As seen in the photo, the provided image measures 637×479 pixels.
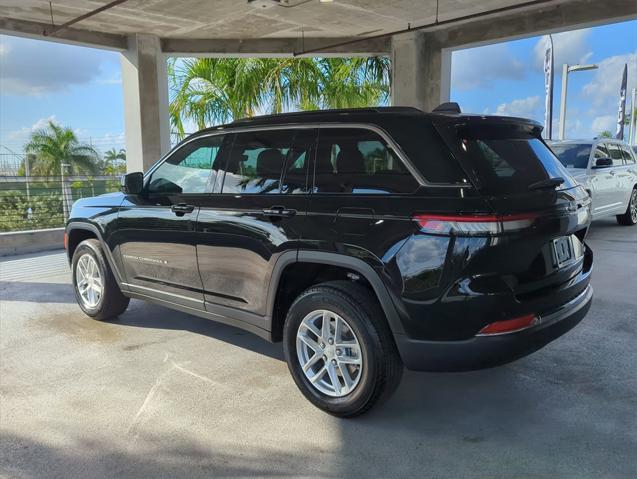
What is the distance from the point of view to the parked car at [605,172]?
29.0 feet

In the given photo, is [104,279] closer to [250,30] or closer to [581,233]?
[581,233]

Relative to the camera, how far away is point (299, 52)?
12430 millimetres

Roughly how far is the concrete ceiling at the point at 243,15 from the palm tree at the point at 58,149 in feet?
60.9

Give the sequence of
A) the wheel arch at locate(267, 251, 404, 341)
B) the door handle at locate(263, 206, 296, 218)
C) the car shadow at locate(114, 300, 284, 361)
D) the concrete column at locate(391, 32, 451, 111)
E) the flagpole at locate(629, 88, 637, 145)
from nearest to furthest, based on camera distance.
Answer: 1. the wheel arch at locate(267, 251, 404, 341)
2. the door handle at locate(263, 206, 296, 218)
3. the car shadow at locate(114, 300, 284, 361)
4. the concrete column at locate(391, 32, 451, 111)
5. the flagpole at locate(629, 88, 637, 145)

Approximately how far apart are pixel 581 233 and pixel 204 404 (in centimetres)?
268

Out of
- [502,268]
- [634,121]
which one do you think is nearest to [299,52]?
[502,268]

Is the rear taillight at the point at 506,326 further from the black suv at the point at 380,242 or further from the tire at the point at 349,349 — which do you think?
the tire at the point at 349,349

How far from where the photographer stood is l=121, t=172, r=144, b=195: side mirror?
457cm

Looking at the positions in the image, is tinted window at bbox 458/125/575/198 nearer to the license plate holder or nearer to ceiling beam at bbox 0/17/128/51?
the license plate holder

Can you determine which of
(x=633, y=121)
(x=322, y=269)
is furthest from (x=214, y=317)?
(x=633, y=121)

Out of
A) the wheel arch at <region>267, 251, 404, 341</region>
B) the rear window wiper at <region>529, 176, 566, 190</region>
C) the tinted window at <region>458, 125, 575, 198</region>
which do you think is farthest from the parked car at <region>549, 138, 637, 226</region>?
the wheel arch at <region>267, 251, 404, 341</region>

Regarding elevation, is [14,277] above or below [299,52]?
below

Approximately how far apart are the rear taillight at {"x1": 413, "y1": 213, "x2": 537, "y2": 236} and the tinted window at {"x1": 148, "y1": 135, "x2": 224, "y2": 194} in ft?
6.17

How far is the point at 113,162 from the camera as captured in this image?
3456cm
